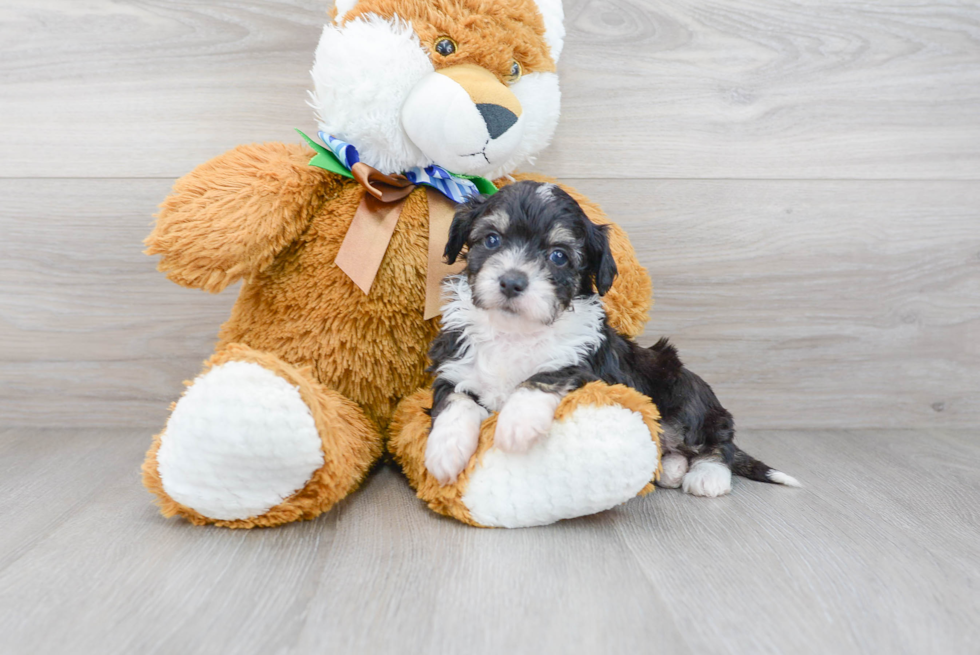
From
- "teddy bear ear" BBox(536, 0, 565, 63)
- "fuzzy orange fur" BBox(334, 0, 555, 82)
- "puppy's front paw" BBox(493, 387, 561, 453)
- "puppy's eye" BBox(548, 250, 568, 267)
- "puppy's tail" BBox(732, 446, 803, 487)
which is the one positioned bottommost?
"puppy's tail" BBox(732, 446, 803, 487)

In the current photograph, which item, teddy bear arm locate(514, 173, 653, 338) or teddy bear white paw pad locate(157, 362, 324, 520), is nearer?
teddy bear white paw pad locate(157, 362, 324, 520)

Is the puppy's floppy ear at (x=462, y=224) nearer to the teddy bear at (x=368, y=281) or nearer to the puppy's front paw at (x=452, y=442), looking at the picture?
the teddy bear at (x=368, y=281)

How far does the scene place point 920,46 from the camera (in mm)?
2207

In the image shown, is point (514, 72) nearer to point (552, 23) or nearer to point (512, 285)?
point (552, 23)

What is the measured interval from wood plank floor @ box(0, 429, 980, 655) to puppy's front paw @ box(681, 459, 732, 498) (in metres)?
0.03

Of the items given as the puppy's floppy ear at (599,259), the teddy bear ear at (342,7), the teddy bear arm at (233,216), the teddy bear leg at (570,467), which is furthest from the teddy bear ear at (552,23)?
the teddy bear leg at (570,467)

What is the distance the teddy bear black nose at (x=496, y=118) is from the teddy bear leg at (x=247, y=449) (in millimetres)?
666

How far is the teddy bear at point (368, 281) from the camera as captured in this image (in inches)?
54.2

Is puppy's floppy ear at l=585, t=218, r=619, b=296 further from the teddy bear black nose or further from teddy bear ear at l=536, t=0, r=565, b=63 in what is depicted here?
teddy bear ear at l=536, t=0, r=565, b=63

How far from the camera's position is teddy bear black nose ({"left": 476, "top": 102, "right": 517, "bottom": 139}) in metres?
1.57

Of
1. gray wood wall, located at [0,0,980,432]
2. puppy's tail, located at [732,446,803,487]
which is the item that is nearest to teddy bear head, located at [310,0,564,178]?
gray wood wall, located at [0,0,980,432]

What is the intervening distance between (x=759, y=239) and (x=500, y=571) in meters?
1.46

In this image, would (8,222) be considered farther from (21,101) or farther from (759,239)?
(759,239)

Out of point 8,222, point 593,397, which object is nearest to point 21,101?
point 8,222
